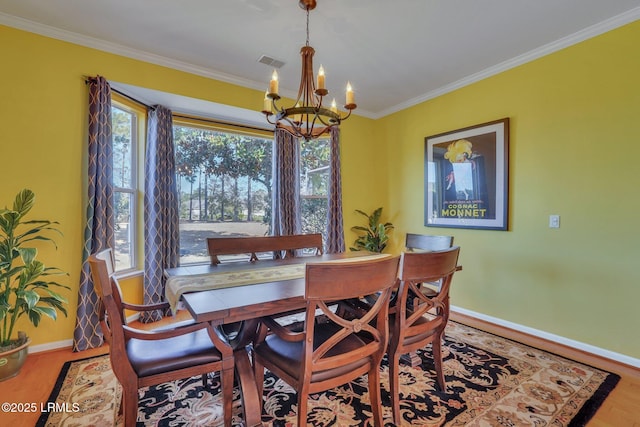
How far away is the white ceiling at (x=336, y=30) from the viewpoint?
2.16 metres

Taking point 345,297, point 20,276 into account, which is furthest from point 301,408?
point 20,276

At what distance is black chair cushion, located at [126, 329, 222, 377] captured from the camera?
137 cm

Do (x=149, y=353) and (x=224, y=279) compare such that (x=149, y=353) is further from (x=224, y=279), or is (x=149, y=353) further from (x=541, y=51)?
(x=541, y=51)

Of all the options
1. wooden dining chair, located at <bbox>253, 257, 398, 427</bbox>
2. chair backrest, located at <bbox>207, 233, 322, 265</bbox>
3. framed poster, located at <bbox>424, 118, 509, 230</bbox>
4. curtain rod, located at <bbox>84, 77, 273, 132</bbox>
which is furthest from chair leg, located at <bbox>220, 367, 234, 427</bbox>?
framed poster, located at <bbox>424, 118, 509, 230</bbox>

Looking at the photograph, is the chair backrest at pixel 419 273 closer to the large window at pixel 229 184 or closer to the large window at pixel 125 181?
the large window at pixel 229 184

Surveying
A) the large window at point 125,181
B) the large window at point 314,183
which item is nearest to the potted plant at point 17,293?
the large window at point 125,181

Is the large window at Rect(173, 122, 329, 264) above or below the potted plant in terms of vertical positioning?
above

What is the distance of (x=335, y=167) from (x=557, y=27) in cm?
258

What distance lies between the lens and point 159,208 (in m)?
3.12

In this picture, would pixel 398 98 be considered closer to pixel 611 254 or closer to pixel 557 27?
pixel 557 27

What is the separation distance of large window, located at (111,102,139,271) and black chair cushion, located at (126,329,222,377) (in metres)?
1.94

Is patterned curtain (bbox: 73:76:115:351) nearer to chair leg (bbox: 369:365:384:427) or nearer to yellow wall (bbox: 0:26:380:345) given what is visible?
yellow wall (bbox: 0:26:380:345)

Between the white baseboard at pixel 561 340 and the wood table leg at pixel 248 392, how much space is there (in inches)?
104

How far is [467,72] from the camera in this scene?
318cm
